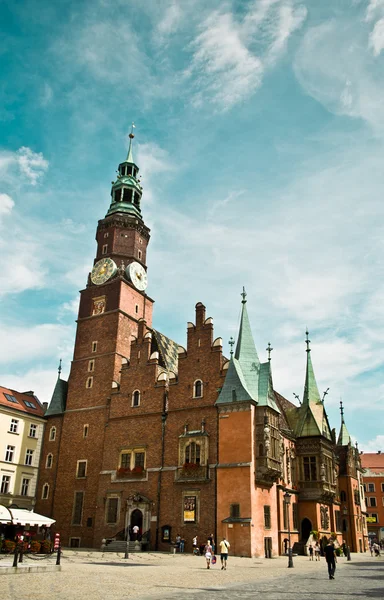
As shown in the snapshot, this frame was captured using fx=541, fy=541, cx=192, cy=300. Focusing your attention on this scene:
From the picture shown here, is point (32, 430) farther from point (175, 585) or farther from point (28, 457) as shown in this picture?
point (175, 585)

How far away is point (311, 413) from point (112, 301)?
841 inches

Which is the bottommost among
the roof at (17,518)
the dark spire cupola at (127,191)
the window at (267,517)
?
the roof at (17,518)

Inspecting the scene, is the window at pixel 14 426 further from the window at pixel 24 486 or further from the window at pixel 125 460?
the window at pixel 125 460

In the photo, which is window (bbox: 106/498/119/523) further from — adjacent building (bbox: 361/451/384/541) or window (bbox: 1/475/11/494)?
adjacent building (bbox: 361/451/384/541)

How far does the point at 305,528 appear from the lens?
1829 inches

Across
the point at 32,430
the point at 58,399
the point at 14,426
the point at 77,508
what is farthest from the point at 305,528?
the point at 14,426

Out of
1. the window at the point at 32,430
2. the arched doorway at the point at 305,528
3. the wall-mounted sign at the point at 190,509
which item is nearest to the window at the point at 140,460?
the wall-mounted sign at the point at 190,509

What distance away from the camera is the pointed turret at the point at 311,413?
49.9 metres

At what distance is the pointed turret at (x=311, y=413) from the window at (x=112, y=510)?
18091mm

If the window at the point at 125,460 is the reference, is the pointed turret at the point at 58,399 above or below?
above

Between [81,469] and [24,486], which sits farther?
[24,486]

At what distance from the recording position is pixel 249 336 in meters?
→ 43.2

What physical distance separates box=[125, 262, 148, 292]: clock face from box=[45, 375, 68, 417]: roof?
37.2 ft

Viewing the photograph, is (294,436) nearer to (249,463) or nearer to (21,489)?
(249,463)
